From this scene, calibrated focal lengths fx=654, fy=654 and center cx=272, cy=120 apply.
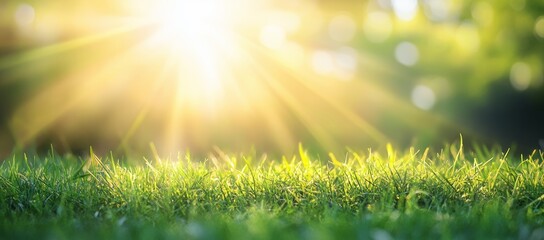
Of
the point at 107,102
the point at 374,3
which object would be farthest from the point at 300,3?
the point at 107,102

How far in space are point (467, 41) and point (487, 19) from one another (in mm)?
1021

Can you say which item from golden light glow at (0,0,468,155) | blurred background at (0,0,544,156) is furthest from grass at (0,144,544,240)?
golden light glow at (0,0,468,155)

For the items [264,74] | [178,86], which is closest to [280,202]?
[178,86]

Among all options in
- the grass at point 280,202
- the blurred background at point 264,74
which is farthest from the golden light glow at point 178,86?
Answer: the grass at point 280,202

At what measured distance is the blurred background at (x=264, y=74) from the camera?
31.7 ft

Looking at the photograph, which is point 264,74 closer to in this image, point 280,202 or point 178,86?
point 178,86

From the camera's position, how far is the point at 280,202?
3.10 metres

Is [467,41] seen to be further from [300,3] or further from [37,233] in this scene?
[37,233]

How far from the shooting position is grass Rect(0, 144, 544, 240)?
238 cm

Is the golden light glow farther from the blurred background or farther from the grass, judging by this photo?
the grass

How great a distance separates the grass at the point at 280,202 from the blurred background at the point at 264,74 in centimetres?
296

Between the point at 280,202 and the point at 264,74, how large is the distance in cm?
885

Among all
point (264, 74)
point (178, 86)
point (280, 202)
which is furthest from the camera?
point (264, 74)

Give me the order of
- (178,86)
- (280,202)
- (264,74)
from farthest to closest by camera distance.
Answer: (264,74)
(178,86)
(280,202)
